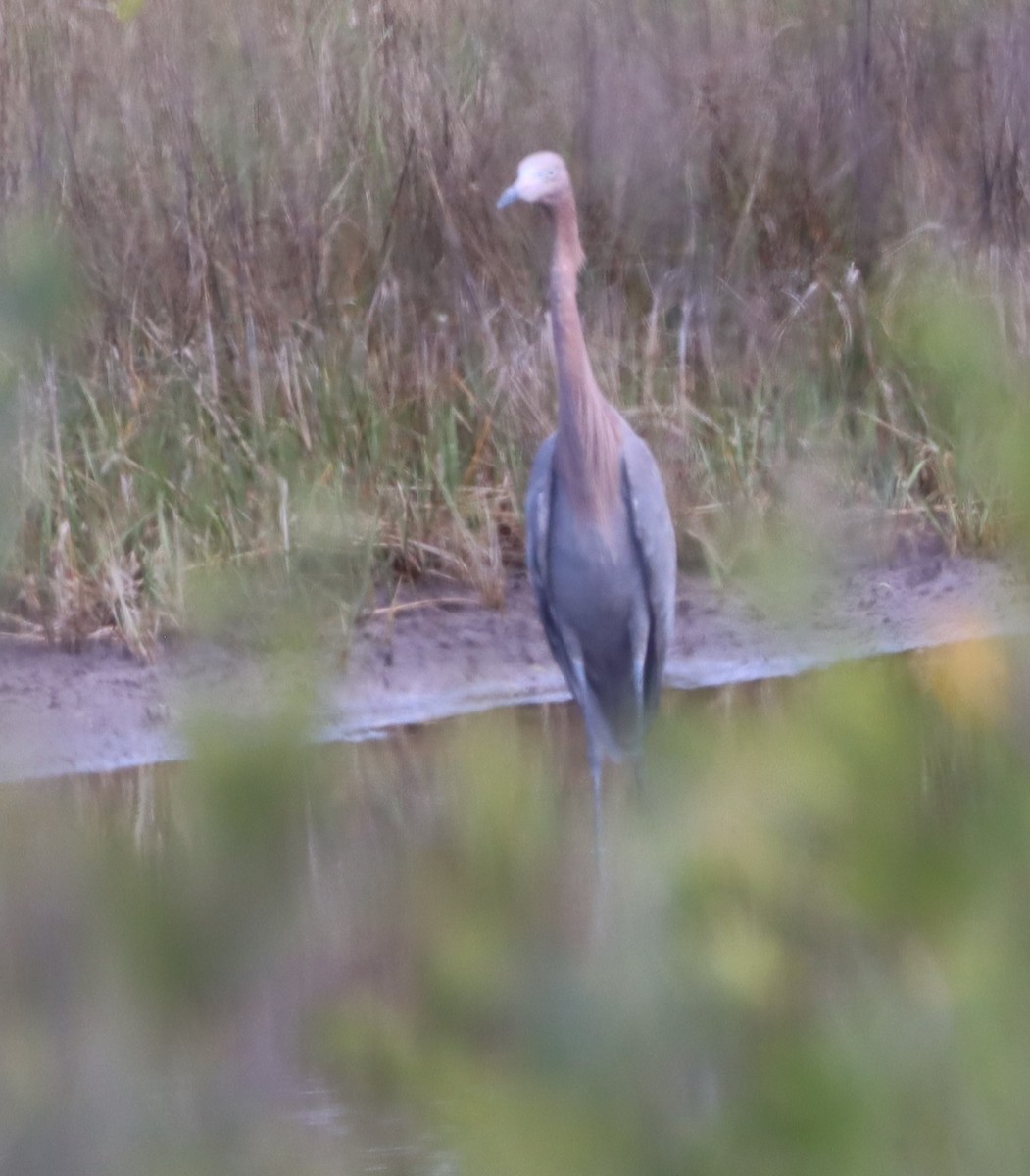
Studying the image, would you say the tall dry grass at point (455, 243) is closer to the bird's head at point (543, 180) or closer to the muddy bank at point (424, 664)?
the muddy bank at point (424, 664)

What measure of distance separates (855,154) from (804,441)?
3.62ft

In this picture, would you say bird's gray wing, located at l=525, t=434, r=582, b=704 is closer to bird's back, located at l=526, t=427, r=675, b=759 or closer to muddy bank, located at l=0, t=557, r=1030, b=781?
bird's back, located at l=526, t=427, r=675, b=759

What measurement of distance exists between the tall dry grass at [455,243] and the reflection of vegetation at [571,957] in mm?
2926

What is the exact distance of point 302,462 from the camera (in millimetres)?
3961

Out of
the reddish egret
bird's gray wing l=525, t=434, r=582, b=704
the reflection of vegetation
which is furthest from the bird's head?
the reflection of vegetation

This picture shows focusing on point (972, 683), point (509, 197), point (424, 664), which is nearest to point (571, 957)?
point (972, 683)

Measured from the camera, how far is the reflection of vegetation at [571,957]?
1.71 ft

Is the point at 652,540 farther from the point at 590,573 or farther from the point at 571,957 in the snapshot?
the point at 571,957

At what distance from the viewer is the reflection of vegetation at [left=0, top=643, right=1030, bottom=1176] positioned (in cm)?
52

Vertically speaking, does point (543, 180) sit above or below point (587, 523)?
above

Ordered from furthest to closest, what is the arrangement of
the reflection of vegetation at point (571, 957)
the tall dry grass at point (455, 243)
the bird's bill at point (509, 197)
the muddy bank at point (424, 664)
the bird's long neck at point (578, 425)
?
the tall dry grass at point (455, 243), the muddy bank at point (424, 664), the bird's long neck at point (578, 425), the bird's bill at point (509, 197), the reflection of vegetation at point (571, 957)

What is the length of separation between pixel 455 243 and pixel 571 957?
385 centimetres

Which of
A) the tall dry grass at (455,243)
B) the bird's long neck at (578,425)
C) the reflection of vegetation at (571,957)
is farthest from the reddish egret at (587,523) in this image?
the reflection of vegetation at (571,957)

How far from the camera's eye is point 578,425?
10.5 ft
